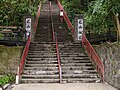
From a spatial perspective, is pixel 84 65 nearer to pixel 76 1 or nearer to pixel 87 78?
pixel 87 78

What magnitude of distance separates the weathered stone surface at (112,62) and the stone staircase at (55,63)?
871mm

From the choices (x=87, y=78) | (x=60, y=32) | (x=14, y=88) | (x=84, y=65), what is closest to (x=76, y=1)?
(x=60, y=32)

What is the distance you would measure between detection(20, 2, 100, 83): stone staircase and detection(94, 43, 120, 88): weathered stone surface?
871 millimetres

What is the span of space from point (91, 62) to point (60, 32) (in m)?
6.17

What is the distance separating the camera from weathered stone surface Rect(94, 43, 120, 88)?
37.7 ft

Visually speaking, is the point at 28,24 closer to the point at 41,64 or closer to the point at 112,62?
the point at 41,64

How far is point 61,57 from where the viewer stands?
15.7 meters

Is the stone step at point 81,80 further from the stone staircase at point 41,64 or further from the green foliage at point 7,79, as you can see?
the green foliage at point 7,79

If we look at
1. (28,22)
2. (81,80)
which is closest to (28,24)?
(28,22)

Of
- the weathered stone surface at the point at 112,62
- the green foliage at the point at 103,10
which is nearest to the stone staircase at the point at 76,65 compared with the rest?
the weathered stone surface at the point at 112,62

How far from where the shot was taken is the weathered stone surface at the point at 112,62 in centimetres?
1149

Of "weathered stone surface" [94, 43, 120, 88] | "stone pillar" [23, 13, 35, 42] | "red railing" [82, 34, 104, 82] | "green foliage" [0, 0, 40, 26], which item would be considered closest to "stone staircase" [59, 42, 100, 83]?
"red railing" [82, 34, 104, 82]

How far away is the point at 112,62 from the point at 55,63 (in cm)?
381

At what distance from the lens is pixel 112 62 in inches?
476
